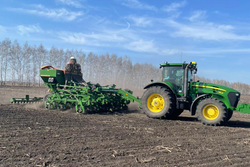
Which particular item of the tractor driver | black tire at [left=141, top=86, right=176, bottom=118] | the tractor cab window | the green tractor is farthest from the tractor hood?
the tractor driver

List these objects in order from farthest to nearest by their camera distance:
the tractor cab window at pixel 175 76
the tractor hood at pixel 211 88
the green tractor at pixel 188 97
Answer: the tractor cab window at pixel 175 76 → the tractor hood at pixel 211 88 → the green tractor at pixel 188 97

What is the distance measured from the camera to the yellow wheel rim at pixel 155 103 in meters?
8.90

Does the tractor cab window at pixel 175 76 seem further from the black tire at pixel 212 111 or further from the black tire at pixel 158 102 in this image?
the black tire at pixel 212 111

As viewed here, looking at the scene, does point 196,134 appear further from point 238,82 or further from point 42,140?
point 238,82

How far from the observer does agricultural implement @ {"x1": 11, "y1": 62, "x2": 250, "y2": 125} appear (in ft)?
25.6

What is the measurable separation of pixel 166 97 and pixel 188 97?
845 mm

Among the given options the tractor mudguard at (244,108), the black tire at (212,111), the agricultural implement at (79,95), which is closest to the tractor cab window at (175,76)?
the black tire at (212,111)

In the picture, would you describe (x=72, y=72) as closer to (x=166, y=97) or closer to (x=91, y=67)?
(x=166, y=97)

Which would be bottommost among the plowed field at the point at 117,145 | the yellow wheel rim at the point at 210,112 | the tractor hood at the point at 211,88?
the plowed field at the point at 117,145

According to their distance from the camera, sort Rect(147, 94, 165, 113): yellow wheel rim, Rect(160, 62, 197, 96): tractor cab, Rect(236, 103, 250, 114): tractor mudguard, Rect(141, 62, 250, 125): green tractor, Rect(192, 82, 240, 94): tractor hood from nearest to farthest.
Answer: Rect(236, 103, 250, 114): tractor mudguard < Rect(141, 62, 250, 125): green tractor < Rect(192, 82, 240, 94): tractor hood < Rect(160, 62, 197, 96): tractor cab < Rect(147, 94, 165, 113): yellow wheel rim

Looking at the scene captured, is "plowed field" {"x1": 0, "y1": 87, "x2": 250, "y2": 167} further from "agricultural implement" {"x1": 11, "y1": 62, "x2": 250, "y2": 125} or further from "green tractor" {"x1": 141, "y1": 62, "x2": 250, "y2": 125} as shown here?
"agricultural implement" {"x1": 11, "y1": 62, "x2": 250, "y2": 125}

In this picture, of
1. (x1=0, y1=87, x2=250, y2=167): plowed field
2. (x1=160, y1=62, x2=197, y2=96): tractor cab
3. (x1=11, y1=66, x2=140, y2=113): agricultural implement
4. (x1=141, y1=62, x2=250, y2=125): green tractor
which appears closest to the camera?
(x1=0, y1=87, x2=250, y2=167): plowed field

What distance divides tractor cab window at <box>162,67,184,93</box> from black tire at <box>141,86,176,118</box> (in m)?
0.44

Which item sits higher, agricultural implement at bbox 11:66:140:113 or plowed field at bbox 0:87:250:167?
agricultural implement at bbox 11:66:140:113
